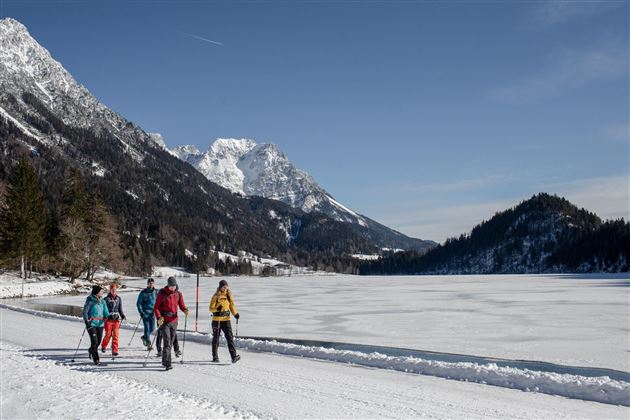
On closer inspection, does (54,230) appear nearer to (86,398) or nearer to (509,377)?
(86,398)

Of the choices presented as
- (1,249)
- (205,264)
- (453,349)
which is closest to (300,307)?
(453,349)

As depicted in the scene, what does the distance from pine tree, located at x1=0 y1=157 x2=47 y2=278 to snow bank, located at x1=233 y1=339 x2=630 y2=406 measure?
54213 mm

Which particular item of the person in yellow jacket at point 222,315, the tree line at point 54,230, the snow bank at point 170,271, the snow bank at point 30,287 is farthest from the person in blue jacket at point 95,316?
the snow bank at point 170,271

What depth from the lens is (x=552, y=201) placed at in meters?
195

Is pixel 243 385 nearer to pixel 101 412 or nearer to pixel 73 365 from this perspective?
pixel 101 412

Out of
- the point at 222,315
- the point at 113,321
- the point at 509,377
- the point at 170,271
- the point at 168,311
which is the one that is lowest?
the point at 170,271

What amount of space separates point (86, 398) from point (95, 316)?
4984mm

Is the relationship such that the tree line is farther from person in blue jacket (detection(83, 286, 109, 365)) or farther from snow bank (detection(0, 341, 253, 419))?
snow bank (detection(0, 341, 253, 419))

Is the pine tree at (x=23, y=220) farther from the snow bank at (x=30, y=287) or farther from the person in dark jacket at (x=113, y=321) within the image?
the person in dark jacket at (x=113, y=321)

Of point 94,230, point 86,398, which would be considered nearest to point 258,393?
point 86,398

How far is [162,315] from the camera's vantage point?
12289mm

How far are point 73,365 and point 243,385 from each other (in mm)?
5537

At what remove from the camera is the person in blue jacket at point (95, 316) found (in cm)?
1328

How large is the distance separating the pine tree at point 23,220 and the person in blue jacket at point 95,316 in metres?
49.3
